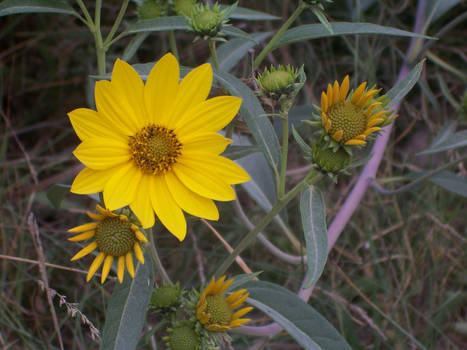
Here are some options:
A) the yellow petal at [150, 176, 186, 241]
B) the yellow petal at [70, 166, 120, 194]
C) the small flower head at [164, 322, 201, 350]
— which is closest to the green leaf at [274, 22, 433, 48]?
the yellow petal at [150, 176, 186, 241]

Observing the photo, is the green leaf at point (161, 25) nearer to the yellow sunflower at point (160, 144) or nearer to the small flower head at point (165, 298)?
the yellow sunflower at point (160, 144)

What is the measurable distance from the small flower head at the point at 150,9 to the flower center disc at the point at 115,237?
2.94 feet

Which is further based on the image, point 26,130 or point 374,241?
point 26,130

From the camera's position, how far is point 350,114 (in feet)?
5.23

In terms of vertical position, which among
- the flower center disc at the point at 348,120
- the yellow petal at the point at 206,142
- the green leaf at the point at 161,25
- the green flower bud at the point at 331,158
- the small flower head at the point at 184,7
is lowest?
the yellow petal at the point at 206,142

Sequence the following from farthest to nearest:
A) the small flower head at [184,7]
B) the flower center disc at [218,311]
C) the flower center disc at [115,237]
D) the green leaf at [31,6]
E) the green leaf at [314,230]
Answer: the small flower head at [184,7], the green leaf at [31,6], the flower center disc at [218,311], the flower center disc at [115,237], the green leaf at [314,230]

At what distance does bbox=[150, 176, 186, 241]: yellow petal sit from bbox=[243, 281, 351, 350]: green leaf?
1.60 ft

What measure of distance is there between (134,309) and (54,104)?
206 cm

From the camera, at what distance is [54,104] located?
3.39 metres

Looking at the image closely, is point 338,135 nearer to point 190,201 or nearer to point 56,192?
point 190,201

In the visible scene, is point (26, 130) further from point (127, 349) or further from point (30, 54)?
point (127, 349)

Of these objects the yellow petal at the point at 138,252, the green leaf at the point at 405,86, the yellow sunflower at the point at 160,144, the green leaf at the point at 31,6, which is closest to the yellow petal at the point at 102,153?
the yellow sunflower at the point at 160,144

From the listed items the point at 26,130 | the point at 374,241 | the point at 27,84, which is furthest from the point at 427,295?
the point at 27,84

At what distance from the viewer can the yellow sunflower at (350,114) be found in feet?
5.20
